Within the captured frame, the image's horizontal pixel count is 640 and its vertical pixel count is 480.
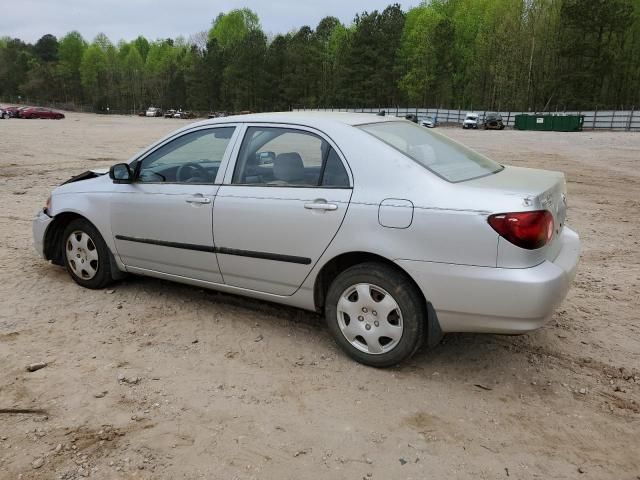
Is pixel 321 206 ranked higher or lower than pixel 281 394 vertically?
higher

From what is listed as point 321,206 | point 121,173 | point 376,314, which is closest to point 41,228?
point 121,173

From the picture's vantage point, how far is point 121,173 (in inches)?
182

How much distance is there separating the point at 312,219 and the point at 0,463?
2139 mm

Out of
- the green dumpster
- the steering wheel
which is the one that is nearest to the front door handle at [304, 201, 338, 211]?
the steering wheel

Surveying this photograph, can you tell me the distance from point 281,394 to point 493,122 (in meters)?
49.8

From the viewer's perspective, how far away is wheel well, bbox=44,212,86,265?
5223mm

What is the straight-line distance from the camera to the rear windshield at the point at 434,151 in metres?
3.63

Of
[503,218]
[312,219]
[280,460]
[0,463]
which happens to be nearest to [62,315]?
[0,463]

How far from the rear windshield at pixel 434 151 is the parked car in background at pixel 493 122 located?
4798cm

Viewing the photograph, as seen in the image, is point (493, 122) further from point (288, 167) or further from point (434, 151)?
point (288, 167)

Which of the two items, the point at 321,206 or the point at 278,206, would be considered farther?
the point at 278,206

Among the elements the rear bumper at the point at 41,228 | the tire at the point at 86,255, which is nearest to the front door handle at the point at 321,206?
the tire at the point at 86,255

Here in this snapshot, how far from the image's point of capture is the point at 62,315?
15.0 ft

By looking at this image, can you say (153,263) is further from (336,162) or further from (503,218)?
(503,218)
